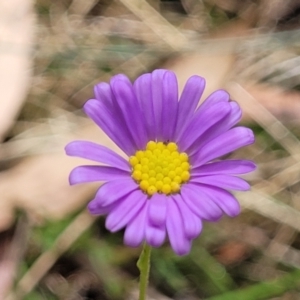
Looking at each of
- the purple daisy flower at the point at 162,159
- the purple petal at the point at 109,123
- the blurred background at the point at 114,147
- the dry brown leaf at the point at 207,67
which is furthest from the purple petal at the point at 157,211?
the dry brown leaf at the point at 207,67

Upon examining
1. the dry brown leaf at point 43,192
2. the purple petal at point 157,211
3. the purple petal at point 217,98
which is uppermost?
the purple petal at point 217,98

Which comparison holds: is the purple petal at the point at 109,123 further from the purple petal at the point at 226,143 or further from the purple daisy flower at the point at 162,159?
the purple petal at the point at 226,143

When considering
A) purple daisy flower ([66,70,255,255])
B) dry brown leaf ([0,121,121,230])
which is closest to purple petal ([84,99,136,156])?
purple daisy flower ([66,70,255,255])

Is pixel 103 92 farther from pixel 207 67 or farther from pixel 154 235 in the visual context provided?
pixel 207 67

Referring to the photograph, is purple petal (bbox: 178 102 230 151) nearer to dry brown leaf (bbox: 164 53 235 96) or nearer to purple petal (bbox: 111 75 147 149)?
purple petal (bbox: 111 75 147 149)

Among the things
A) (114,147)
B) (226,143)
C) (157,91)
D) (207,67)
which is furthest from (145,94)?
(207,67)

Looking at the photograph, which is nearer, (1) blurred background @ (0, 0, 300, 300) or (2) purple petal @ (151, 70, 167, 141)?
(2) purple petal @ (151, 70, 167, 141)

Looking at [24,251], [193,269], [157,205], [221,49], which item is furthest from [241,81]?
[157,205]
